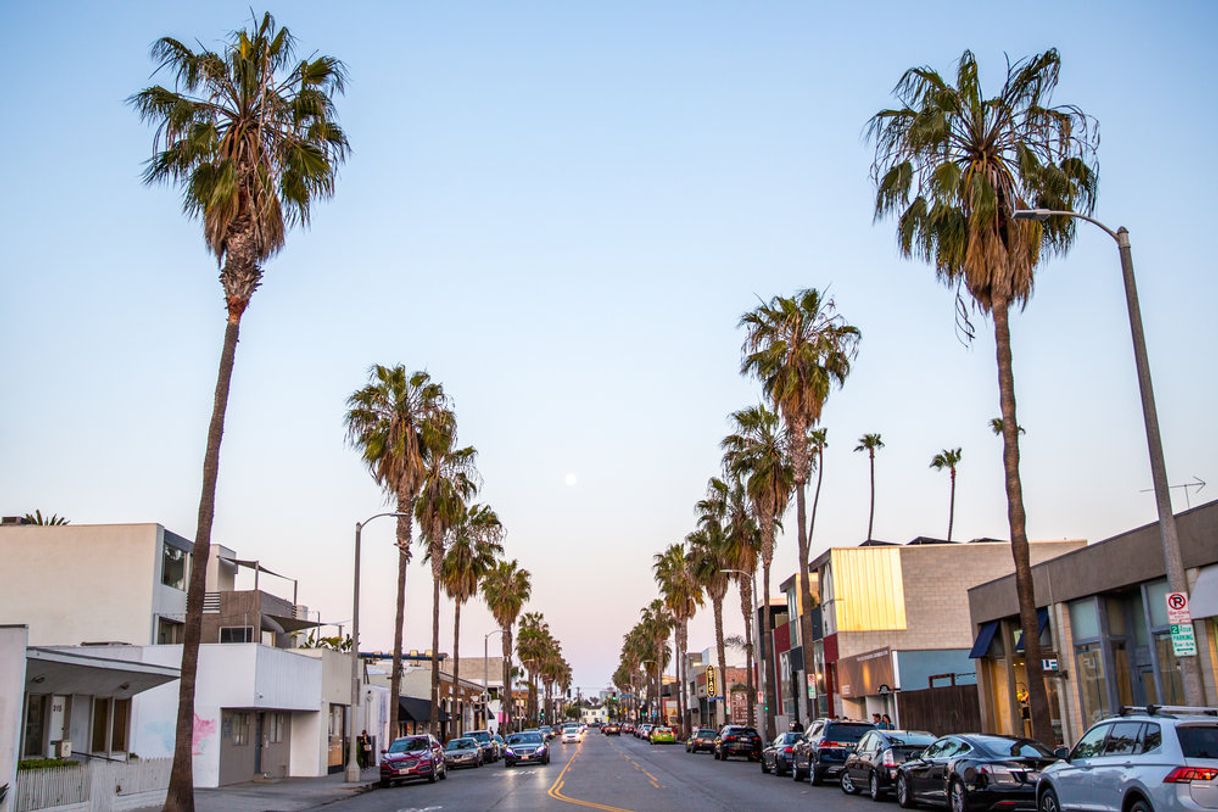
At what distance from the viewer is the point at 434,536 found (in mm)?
50406

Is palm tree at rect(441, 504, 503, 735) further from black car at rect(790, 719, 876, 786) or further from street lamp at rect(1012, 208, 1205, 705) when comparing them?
street lamp at rect(1012, 208, 1205, 705)

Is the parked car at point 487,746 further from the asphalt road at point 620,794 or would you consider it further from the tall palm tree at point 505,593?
the tall palm tree at point 505,593

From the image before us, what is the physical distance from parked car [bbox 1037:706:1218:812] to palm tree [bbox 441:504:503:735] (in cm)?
4993

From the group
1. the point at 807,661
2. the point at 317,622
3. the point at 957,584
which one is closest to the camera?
the point at 807,661

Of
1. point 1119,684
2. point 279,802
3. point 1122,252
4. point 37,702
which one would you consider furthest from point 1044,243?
point 37,702

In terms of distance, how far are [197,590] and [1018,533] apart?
15681 mm

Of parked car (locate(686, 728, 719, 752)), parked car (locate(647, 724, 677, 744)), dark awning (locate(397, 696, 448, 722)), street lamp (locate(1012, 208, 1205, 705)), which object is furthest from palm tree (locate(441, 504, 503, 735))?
street lamp (locate(1012, 208, 1205, 705))

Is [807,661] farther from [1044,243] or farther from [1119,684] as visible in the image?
[1044,243]

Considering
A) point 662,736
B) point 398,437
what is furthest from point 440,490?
point 662,736

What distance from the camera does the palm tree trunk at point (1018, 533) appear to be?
20203 mm

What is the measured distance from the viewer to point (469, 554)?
63.3 m

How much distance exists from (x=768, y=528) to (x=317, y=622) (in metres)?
22.8

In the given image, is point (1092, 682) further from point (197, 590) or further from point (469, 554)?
point (469, 554)

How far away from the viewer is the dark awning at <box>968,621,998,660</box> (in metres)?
32.9
